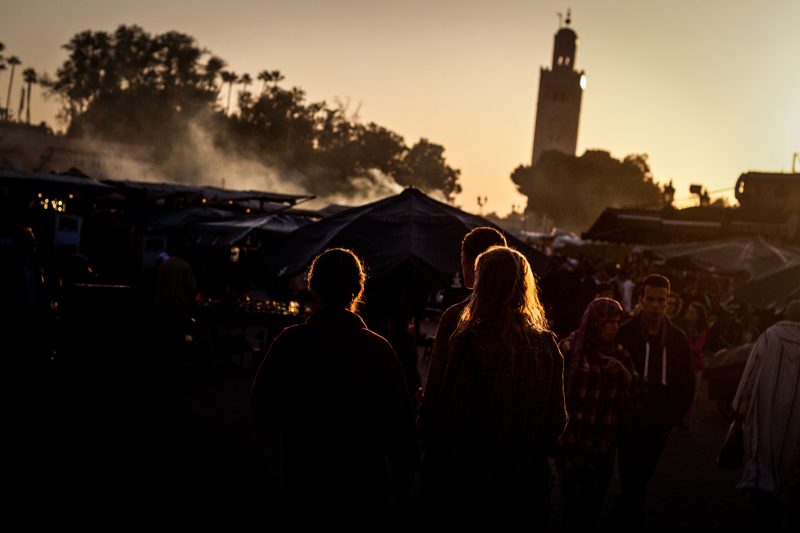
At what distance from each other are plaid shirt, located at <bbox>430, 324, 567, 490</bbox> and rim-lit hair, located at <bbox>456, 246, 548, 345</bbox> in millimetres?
45

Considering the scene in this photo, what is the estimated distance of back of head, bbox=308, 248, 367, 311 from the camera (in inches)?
119

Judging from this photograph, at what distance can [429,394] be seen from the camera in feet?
10.3

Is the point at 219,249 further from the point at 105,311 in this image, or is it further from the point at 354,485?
the point at 354,485

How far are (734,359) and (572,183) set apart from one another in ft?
274

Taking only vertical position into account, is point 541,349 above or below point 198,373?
above

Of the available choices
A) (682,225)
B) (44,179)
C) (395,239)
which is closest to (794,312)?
(395,239)

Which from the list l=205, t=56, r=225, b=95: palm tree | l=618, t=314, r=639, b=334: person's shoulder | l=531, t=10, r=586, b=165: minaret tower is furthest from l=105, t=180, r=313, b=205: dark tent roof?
l=531, t=10, r=586, b=165: minaret tower

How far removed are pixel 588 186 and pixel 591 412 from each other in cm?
8916

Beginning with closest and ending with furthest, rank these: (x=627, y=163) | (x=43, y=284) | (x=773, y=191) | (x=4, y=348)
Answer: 1. (x=43, y=284)
2. (x=4, y=348)
3. (x=773, y=191)
4. (x=627, y=163)

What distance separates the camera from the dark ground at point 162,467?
5.08m

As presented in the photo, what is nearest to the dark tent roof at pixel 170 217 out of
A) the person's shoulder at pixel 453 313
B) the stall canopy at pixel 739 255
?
the stall canopy at pixel 739 255

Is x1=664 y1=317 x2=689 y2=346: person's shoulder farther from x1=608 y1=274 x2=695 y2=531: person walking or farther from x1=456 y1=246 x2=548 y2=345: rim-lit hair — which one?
x1=456 y1=246 x2=548 y2=345: rim-lit hair

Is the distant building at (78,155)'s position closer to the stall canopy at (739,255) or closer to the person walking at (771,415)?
the stall canopy at (739,255)

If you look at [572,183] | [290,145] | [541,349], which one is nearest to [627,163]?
[572,183]
